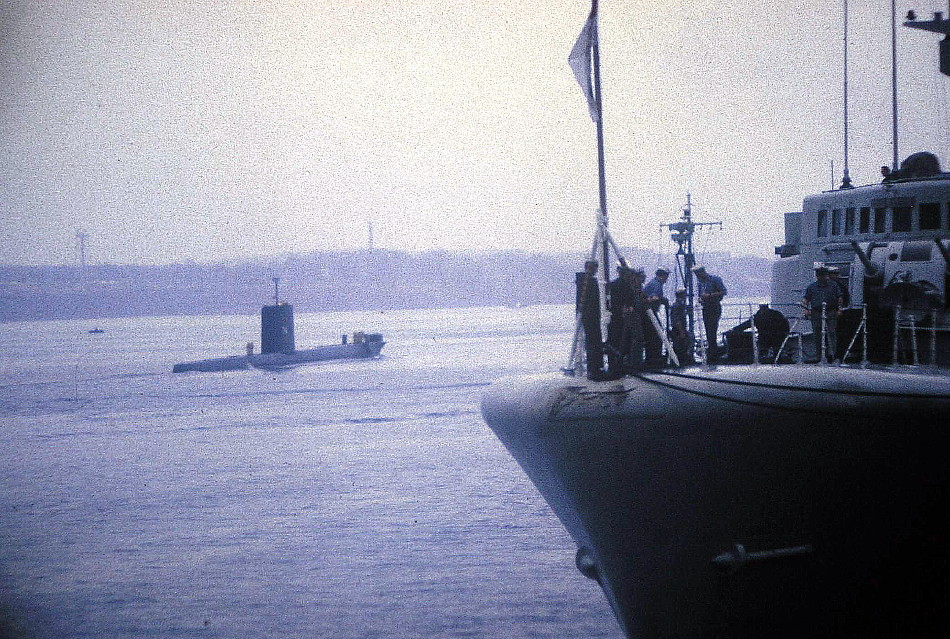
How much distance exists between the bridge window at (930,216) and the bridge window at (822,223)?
1274 mm

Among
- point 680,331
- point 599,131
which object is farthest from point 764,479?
point 599,131

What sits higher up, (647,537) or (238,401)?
(647,537)

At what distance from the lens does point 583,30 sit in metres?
9.33

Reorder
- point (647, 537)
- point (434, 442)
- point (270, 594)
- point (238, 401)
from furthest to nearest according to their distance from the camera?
point (238, 401) → point (434, 442) → point (270, 594) → point (647, 537)

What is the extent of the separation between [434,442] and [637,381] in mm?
21230

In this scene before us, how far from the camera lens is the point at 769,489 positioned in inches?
327

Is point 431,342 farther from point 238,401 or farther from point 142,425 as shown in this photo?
point 142,425

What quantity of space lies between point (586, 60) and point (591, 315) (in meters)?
2.75

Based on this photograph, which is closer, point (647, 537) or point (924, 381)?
point (924, 381)

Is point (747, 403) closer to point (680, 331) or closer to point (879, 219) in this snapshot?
point (680, 331)

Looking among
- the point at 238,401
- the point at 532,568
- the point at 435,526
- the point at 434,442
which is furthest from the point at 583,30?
the point at 238,401

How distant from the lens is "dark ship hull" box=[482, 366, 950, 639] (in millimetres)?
7906

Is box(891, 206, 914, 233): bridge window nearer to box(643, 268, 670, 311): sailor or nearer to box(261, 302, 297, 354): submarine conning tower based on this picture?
box(643, 268, 670, 311): sailor

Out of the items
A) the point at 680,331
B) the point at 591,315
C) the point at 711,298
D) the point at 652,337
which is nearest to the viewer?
the point at 591,315
